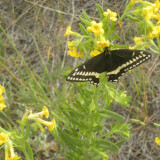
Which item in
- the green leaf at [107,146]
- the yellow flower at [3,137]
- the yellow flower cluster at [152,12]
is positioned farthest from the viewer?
the green leaf at [107,146]

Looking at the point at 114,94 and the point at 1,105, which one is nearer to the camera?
the point at 1,105

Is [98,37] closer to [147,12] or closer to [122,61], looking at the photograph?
[122,61]

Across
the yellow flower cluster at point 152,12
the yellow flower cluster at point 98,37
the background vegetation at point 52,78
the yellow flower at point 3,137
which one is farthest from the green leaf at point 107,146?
the yellow flower cluster at point 152,12

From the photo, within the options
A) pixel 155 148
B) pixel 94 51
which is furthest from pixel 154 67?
pixel 94 51

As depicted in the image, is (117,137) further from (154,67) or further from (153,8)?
(153,8)

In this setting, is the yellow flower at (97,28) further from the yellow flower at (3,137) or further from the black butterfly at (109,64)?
the yellow flower at (3,137)

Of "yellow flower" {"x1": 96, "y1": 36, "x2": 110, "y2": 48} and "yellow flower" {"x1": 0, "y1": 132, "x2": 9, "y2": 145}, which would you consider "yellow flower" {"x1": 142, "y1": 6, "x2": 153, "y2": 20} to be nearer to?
"yellow flower" {"x1": 96, "y1": 36, "x2": 110, "y2": 48}

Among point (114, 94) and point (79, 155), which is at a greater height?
point (114, 94)
